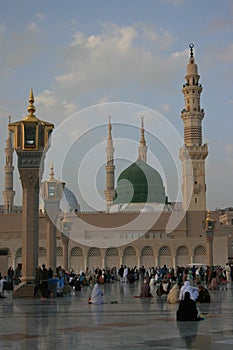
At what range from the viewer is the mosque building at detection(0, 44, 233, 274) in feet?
141

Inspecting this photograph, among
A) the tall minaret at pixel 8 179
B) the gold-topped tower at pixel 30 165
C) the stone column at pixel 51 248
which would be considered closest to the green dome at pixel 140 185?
the tall minaret at pixel 8 179

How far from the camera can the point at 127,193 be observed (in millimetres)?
50406

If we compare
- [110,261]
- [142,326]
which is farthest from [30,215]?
[110,261]

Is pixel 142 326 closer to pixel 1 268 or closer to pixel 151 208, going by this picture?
pixel 1 268

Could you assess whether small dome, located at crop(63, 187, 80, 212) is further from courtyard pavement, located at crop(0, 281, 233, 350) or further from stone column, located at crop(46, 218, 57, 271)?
courtyard pavement, located at crop(0, 281, 233, 350)

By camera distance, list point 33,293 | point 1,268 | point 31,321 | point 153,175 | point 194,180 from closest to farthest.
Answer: point 31,321, point 33,293, point 1,268, point 194,180, point 153,175

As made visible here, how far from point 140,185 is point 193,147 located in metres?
6.03

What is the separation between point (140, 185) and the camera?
4947 centimetres

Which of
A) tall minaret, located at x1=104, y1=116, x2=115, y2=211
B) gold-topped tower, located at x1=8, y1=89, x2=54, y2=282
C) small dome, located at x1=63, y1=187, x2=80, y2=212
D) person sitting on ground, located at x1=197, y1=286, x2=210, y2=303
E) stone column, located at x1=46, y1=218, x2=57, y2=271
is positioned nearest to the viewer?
person sitting on ground, located at x1=197, y1=286, x2=210, y2=303


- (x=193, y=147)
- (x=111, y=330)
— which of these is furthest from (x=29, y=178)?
(x=193, y=147)

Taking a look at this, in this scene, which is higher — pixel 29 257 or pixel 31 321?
pixel 29 257

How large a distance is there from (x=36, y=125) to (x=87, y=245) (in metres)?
32.1

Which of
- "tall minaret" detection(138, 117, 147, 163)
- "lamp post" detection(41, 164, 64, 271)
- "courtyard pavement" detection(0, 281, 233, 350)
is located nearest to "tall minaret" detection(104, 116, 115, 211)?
"tall minaret" detection(138, 117, 147, 163)

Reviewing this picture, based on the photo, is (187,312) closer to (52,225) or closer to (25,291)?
(25,291)
